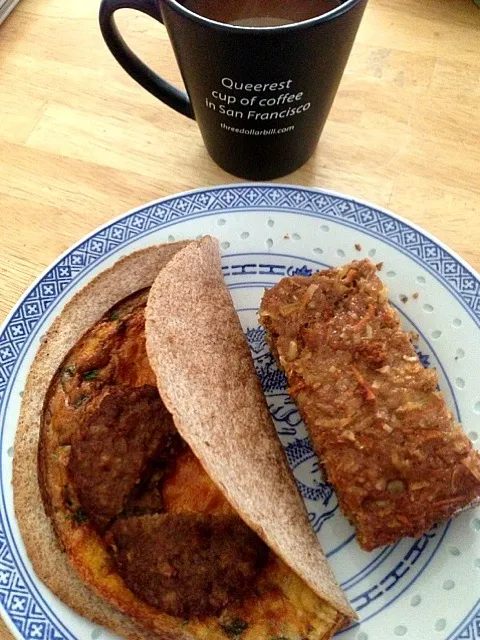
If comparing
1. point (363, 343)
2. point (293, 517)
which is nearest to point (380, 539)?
point (293, 517)

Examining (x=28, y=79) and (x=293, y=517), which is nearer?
(x=293, y=517)

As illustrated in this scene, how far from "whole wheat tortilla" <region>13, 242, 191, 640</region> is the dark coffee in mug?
590 mm

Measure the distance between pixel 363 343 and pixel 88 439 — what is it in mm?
682

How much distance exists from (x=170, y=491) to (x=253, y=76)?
3.29 ft

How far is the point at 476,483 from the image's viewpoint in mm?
1396

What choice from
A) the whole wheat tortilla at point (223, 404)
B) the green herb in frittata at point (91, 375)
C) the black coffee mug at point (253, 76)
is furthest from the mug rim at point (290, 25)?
the green herb in frittata at point (91, 375)

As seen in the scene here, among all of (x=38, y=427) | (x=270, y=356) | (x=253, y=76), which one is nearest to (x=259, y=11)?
(x=253, y=76)

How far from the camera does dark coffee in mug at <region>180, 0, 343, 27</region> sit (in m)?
1.56

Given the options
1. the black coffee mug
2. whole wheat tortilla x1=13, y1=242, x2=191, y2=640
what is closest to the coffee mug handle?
the black coffee mug

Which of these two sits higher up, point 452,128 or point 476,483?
point 452,128

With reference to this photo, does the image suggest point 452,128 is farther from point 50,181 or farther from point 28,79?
point 28,79

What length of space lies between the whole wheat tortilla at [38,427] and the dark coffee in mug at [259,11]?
590 mm

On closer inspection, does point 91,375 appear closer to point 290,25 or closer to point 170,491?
point 170,491

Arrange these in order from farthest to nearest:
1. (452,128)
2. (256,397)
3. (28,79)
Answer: (28,79) → (452,128) → (256,397)
